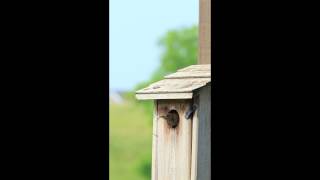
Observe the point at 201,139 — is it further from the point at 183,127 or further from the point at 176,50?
the point at 176,50

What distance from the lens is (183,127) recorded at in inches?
109

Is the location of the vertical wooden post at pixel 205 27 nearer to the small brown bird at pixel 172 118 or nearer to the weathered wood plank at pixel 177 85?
the weathered wood plank at pixel 177 85

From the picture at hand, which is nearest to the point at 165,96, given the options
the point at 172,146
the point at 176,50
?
the point at 172,146

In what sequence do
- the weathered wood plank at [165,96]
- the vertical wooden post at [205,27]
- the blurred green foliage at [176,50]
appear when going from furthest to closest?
the blurred green foliage at [176,50], the vertical wooden post at [205,27], the weathered wood plank at [165,96]

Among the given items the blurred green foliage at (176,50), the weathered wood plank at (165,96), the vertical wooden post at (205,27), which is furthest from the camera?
the blurred green foliage at (176,50)

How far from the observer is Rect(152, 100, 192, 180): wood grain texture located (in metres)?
2.74

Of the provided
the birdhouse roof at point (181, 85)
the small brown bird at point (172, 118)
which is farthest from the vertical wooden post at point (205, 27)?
the small brown bird at point (172, 118)

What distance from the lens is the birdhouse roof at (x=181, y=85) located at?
2738 millimetres
